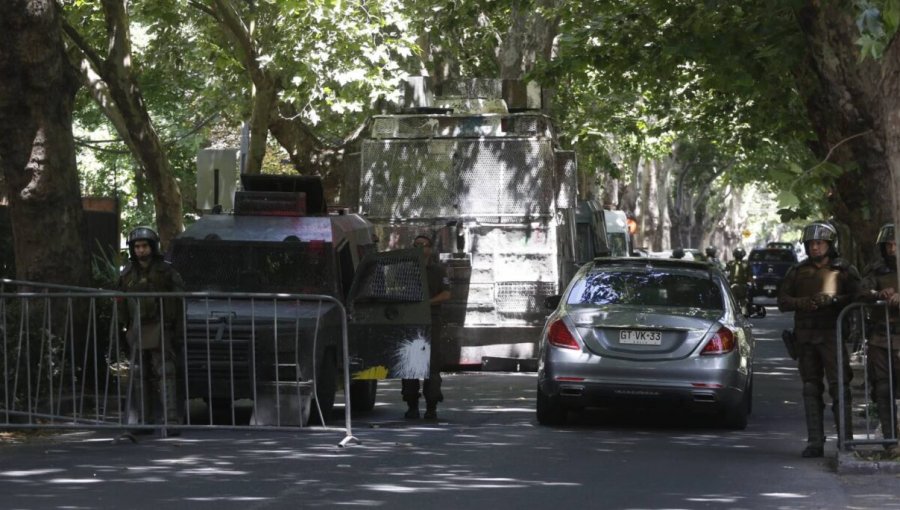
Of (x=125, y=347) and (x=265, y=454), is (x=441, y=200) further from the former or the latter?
(x=265, y=454)

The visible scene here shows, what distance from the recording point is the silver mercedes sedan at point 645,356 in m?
13.0

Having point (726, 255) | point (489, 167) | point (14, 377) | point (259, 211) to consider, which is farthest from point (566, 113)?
point (726, 255)

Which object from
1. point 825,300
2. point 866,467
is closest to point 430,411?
point 825,300

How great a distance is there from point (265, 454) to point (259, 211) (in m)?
3.92

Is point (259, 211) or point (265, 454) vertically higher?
point (259, 211)

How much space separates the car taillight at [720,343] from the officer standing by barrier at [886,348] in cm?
169

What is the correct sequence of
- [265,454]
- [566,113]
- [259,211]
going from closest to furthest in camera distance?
[265,454] < [259,211] < [566,113]

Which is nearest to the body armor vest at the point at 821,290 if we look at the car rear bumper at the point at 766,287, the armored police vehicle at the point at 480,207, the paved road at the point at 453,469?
the paved road at the point at 453,469

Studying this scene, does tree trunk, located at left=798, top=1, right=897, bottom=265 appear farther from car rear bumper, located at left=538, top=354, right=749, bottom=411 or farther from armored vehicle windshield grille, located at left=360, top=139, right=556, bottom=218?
armored vehicle windshield grille, located at left=360, top=139, right=556, bottom=218

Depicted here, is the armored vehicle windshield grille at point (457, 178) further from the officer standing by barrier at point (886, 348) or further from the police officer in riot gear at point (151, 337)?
the officer standing by barrier at point (886, 348)

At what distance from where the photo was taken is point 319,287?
14.1m

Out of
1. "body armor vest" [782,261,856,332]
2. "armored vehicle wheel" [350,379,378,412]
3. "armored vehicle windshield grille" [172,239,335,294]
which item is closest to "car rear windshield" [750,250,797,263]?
"armored vehicle wheel" [350,379,378,412]

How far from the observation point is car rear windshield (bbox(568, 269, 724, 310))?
13.7m

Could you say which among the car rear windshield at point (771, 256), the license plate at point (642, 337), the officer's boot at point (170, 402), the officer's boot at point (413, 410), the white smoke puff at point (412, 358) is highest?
the car rear windshield at point (771, 256)
